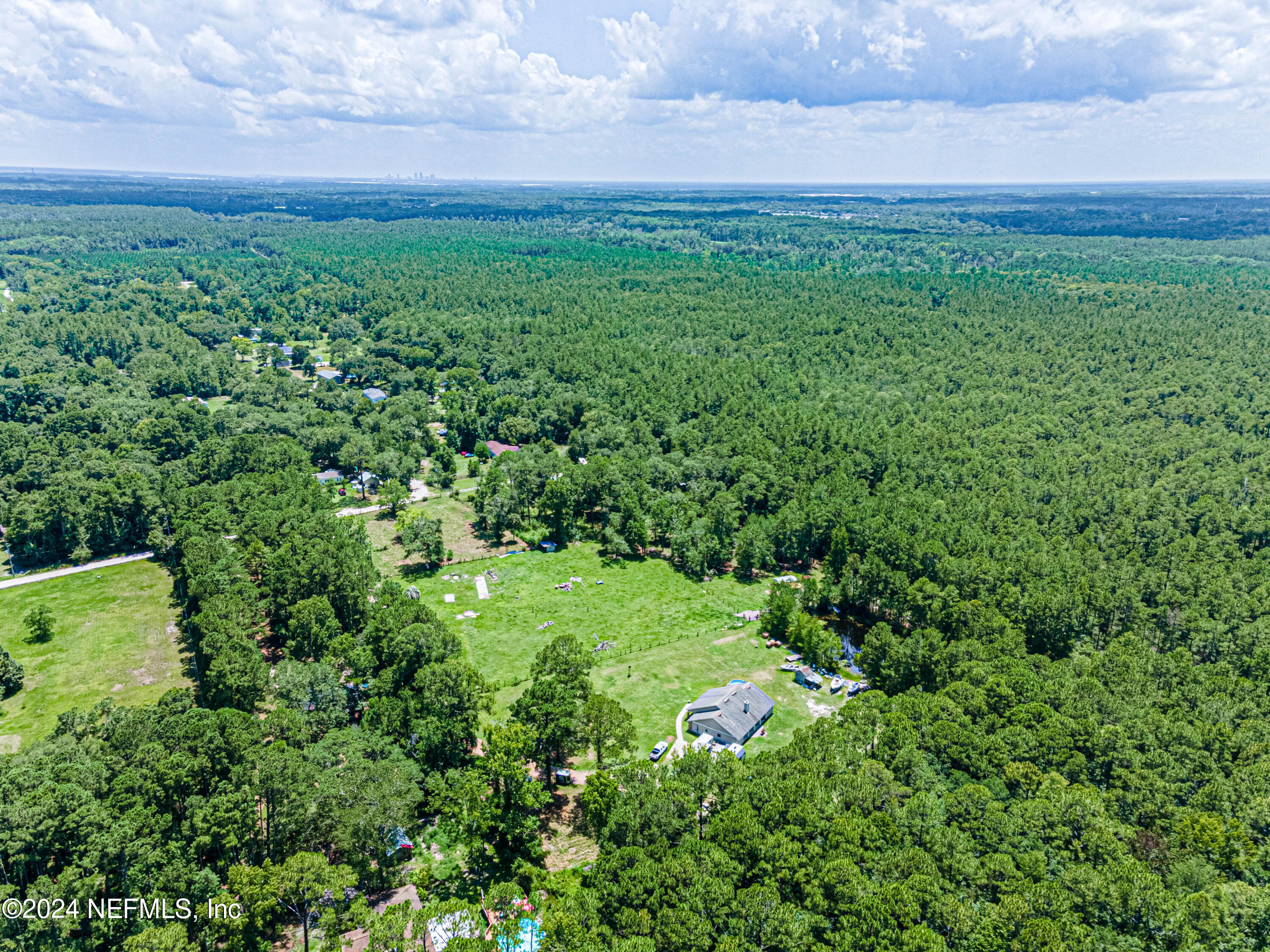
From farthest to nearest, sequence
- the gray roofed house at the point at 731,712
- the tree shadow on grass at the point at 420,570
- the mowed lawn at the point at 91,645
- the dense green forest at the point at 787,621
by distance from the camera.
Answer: the tree shadow on grass at the point at 420,570 → the mowed lawn at the point at 91,645 → the gray roofed house at the point at 731,712 → the dense green forest at the point at 787,621

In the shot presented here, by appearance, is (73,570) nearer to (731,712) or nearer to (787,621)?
(731,712)

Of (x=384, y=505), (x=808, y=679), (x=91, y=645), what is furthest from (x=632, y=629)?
(x=91, y=645)

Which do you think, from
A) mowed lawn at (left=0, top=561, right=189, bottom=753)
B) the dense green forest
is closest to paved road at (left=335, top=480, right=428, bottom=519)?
the dense green forest

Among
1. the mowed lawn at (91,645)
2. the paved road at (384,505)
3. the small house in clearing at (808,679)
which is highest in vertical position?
the paved road at (384,505)

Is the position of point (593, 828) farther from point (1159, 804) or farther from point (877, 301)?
point (877, 301)

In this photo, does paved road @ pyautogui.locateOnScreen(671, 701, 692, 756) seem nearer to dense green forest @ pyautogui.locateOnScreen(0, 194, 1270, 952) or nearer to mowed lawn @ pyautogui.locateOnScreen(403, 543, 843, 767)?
mowed lawn @ pyautogui.locateOnScreen(403, 543, 843, 767)

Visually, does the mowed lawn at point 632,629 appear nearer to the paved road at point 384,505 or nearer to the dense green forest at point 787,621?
the dense green forest at point 787,621

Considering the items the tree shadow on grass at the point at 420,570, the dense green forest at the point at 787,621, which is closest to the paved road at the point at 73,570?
the dense green forest at the point at 787,621
